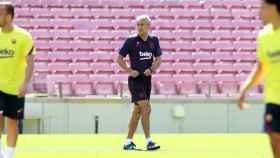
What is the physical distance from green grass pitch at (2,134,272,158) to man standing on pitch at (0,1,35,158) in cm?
148

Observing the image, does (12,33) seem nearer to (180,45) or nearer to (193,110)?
(193,110)

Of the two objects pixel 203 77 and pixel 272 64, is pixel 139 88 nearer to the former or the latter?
pixel 272 64

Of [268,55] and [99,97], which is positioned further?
[99,97]

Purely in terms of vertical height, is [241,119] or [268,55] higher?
[268,55]

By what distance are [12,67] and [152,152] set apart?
9.70 ft

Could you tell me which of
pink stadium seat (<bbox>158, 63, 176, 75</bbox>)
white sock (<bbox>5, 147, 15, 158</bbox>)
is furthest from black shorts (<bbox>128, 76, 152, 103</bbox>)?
pink stadium seat (<bbox>158, 63, 176, 75</bbox>)

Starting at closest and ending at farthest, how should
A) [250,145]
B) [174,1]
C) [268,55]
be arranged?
[268,55], [250,145], [174,1]

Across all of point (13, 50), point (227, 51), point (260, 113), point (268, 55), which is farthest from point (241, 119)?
point (268, 55)

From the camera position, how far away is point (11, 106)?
8.05 m

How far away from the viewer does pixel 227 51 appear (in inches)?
843

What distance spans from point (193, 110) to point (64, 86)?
2.74m

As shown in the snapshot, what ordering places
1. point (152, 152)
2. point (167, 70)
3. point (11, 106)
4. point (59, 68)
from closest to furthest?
point (11, 106), point (152, 152), point (59, 68), point (167, 70)

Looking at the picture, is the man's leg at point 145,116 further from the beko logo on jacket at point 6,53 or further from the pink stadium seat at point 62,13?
the pink stadium seat at point 62,13

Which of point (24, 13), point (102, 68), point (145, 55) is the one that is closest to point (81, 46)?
point (102, 68)
